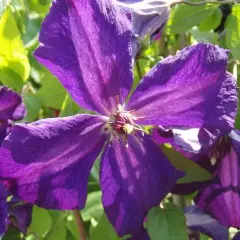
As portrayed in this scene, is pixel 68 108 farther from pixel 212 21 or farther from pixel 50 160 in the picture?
pixel 212 21

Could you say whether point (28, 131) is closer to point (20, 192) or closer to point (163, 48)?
point (20, 192)

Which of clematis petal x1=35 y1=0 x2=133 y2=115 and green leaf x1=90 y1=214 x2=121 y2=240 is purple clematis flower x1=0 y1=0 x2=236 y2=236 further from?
green leaf x1=90 y1=214 x2=121 y2=240

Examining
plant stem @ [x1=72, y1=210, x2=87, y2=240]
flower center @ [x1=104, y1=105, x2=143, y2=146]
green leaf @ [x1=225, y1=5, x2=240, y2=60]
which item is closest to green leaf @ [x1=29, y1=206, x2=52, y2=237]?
plant stem @ [x1=72, y1=210, x2=87, y2=240]

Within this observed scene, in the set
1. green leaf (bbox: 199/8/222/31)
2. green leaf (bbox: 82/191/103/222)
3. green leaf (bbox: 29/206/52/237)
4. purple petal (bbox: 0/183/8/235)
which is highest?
green leaf (bbox: 199/8/222/31)

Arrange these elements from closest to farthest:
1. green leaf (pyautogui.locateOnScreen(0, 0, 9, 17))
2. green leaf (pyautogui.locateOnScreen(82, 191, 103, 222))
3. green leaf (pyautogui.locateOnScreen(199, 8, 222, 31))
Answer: green leaf (pyautogui.locateOnScreen(0, 0, 9, 17))
green leaf (pyautogui.locateOnScreen(82, 191, 103, 222))
green leaf (pyautogui.locateOnScreen(199, 8, 222, 31))

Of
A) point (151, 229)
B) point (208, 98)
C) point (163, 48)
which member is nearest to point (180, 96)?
point (208, 98)

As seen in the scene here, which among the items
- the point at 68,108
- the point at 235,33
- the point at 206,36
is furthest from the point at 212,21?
the point at 68,108
